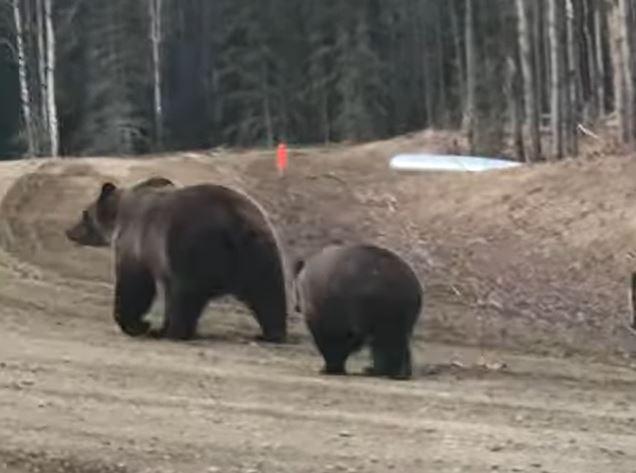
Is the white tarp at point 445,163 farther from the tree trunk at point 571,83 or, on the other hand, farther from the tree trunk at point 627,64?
the tree trunk at point 627,64

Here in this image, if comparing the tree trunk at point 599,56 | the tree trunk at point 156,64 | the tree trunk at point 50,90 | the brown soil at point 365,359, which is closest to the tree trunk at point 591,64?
the tree trunk at point 599,56

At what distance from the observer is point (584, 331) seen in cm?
1631

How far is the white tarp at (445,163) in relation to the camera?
1350 inches

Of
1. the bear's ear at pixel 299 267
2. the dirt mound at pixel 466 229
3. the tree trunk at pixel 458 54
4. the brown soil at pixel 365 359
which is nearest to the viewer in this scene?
the brown soil at pixel 365 359

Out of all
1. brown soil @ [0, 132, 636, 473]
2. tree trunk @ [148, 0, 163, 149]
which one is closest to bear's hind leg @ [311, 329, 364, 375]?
brown soil @ [0, 132, 636, 473]

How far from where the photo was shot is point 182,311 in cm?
1359

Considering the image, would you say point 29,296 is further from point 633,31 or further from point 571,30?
point 571,30

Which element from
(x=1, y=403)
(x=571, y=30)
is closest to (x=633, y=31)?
(x=571, y=30)

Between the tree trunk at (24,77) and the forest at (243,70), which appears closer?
the tree trunk at (24,77)

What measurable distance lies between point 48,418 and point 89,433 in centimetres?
54

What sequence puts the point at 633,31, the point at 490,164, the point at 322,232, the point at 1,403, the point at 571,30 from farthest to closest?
the point at 571,30, the point at 490,164, the point at 633,31, the point at 322,232, the point at 1,403

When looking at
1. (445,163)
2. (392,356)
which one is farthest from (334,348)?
(445,163)

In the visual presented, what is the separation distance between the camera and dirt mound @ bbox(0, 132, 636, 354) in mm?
17016

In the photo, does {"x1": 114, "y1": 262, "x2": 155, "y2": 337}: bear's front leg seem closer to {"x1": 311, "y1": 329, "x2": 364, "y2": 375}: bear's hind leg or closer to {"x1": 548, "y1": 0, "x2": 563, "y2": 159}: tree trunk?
{"x1": 311, "y1": 329, "x2": 364, "y2": 375}: bear's hind leg
